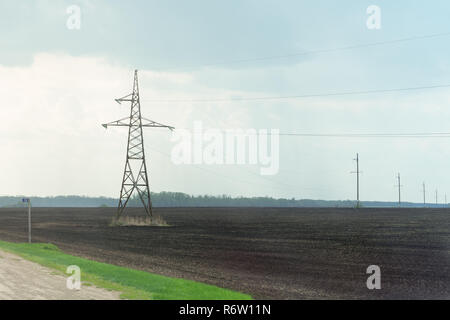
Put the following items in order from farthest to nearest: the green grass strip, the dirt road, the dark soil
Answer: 1. the dark soil
2. the green grass strip
3. the dirt road

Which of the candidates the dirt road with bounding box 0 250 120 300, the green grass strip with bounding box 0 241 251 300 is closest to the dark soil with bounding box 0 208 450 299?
the green grass strip with bounding box 0 241 251 300

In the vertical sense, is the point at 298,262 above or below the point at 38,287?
below

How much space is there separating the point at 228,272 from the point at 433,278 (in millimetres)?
8372

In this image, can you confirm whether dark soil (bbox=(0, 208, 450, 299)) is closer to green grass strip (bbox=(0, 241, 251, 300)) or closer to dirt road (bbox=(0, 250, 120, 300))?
green grass strip (bbox=(0, 241, 251, 300))

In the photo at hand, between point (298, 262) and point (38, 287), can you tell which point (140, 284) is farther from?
point (298, 262)

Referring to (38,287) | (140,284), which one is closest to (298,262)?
(140,284)

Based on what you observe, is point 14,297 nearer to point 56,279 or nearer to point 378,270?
point 56,279

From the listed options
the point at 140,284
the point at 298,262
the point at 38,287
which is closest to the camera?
the point at 38,287

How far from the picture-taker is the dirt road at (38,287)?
1538 centimetres

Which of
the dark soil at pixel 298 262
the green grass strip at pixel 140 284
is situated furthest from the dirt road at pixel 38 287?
the dark soil at pixel 298 262

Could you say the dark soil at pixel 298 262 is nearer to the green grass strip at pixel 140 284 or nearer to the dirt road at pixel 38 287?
the green grass strip at pixel 140 284

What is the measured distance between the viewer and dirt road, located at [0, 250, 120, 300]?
15375mm

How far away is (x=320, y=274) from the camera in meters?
22.5

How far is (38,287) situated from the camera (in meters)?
16.9
